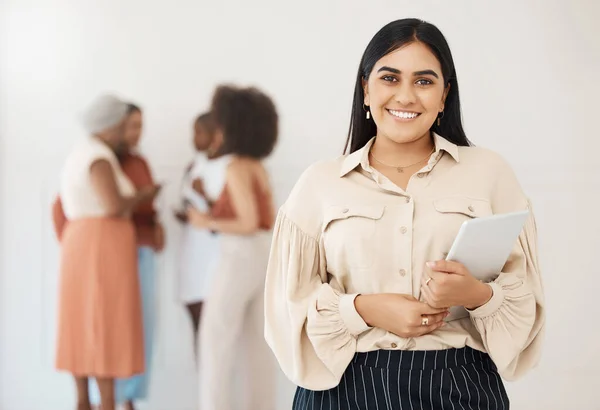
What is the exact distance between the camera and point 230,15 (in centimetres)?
354

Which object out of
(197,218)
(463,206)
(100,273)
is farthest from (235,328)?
(463,206)

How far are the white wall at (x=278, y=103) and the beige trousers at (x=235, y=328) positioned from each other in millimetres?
130

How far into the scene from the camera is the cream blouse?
147 cm

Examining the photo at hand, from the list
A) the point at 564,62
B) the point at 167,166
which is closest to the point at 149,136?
the point at 167,166

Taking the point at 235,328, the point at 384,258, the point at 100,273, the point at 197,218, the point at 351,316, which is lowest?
the point at 235,328

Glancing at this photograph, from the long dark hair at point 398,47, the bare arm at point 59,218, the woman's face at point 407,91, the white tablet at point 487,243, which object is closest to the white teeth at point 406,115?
the woman's face at point 407,91

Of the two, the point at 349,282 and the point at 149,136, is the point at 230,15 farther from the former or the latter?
the point at 349,282

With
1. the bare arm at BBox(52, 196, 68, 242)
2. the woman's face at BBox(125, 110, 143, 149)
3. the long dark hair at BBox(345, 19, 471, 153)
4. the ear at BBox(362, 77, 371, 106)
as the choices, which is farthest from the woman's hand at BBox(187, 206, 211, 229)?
the ear at BBox(362, 77, 371, 106)

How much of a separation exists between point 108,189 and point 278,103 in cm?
88

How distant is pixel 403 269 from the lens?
1477 millimetres

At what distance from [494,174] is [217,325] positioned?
2102mm

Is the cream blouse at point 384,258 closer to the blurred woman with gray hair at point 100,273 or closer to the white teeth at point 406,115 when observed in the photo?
the white teeth at point 406,115

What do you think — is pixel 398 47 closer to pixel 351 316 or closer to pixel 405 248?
pixel 405 248

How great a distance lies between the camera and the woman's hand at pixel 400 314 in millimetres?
1412
